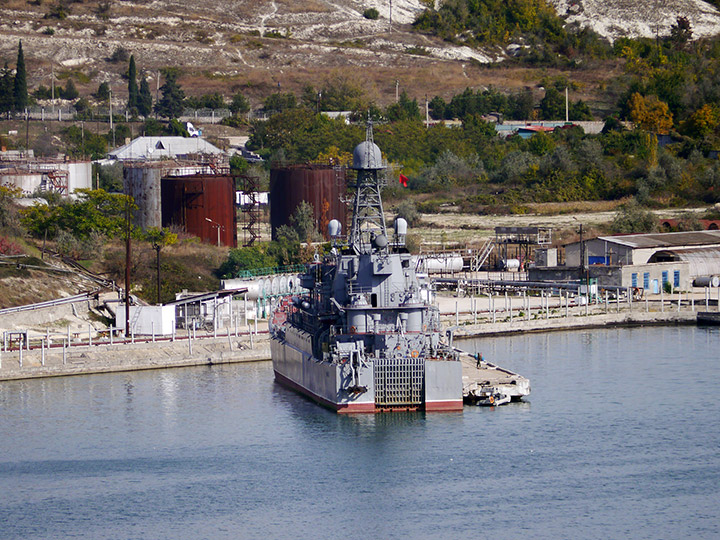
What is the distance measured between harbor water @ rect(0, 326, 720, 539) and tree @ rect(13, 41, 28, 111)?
107766 millimetres

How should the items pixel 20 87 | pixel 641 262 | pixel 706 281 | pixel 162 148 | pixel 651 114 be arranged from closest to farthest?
pixel 706 281, pixel 641 262, pixel 162 148, pixel 651 114, pixel 20 87

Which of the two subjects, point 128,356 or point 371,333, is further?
point 128,356

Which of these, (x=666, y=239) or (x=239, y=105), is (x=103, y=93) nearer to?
(x=239, y=105)

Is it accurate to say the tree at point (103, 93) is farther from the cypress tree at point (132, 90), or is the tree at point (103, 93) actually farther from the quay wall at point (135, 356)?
the quay wall at point (135, 356)

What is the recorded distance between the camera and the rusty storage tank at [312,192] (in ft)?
355

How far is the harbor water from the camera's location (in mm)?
41125

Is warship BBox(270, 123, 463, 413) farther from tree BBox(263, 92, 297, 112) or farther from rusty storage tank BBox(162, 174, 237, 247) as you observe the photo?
tree BBox(263, 92, 297, 112)

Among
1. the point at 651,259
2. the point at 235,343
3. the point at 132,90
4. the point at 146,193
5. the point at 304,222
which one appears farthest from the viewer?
the point at 132,90

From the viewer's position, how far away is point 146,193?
110125 mm

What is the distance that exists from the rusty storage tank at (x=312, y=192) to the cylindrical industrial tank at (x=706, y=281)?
2882 cm

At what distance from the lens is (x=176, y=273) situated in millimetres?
85625

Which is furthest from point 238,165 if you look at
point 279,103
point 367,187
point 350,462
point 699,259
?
point 350,462

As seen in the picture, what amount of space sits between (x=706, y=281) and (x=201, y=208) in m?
37.6

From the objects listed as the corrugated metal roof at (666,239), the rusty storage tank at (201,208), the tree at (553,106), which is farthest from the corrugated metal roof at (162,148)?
the corrugated metal roof at (666,239)
